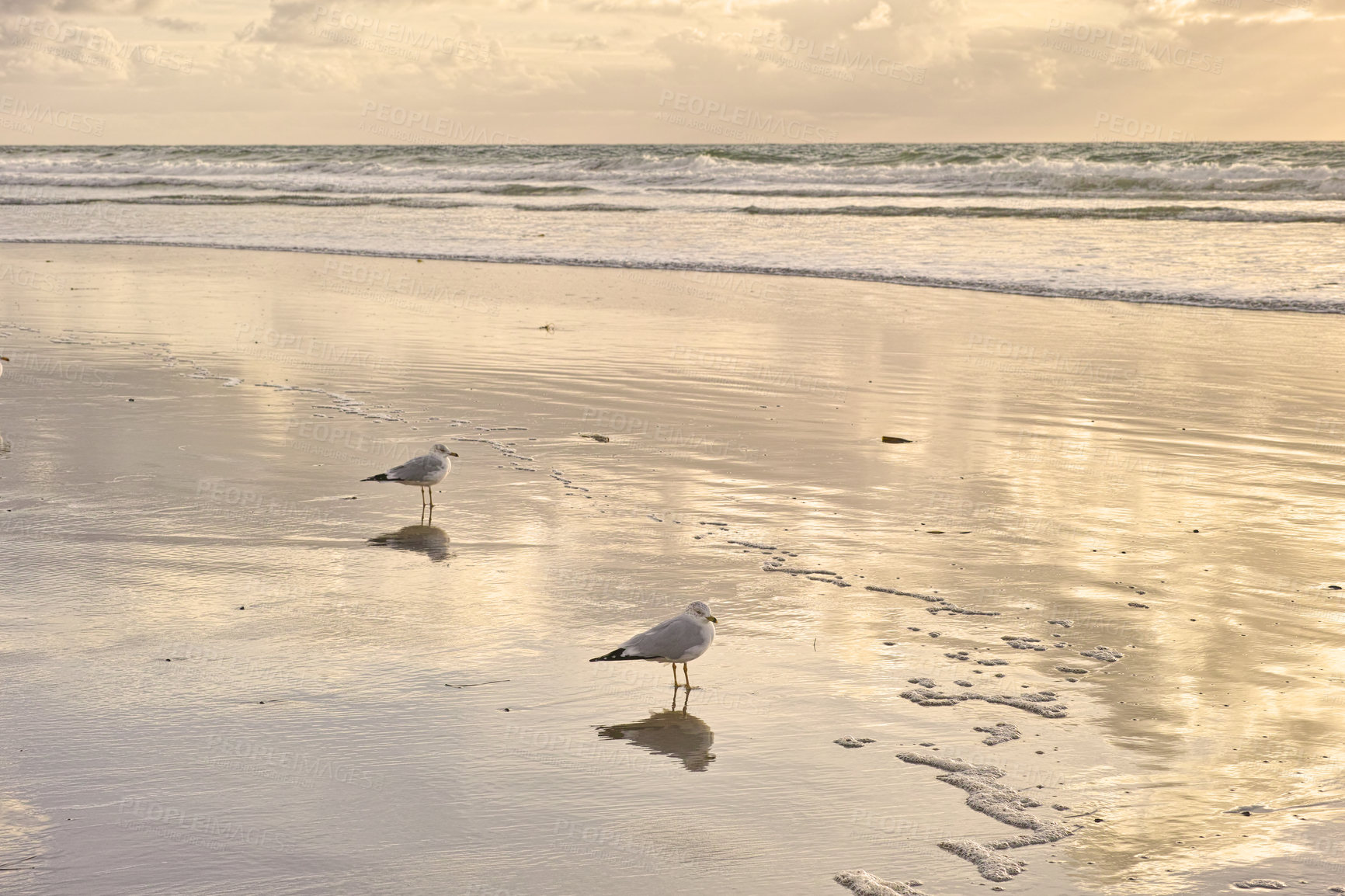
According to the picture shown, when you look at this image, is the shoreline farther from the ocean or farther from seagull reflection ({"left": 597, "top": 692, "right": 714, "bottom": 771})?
seagull reflection ({"left": 597, "top": 692, "right": 714, "bottom": 771})

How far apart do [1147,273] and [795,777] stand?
62.3ft

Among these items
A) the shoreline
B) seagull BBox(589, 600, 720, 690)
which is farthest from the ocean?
seagull BBox(589, 600, 720, 690)

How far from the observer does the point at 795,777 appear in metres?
4.57

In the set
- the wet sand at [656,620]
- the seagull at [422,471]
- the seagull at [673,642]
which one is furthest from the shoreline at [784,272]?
the seagull at [673,642]

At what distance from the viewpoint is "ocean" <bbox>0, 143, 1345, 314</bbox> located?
74.5ft

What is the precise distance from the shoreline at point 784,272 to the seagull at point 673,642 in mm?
15195

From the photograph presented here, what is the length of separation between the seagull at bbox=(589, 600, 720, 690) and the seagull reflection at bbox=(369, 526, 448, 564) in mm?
2029

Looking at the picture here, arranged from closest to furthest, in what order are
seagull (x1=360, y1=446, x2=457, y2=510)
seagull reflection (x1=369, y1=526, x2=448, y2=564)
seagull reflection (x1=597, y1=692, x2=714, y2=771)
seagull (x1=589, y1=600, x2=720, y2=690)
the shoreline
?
seagull reflection (x1=597, y1=692, x2=714, y2=771) → seagull (x1=589, y1=600, x2=720, y2=690) → seagull reflection (x1=369, y1=526, x2=448, y2=564) → seagull (x1=360, y1=446, x2=457, y2=510) → the shoreline

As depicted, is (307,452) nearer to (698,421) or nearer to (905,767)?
(698,421)

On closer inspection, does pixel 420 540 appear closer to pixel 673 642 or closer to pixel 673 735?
pixel 673 642

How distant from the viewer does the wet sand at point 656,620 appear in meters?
4.10

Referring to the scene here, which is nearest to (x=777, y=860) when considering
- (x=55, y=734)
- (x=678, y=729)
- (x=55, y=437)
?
(x=678, y=729)

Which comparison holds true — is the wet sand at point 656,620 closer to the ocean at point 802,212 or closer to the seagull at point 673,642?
the seagull at point 673,642

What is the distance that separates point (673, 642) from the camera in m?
5.30
